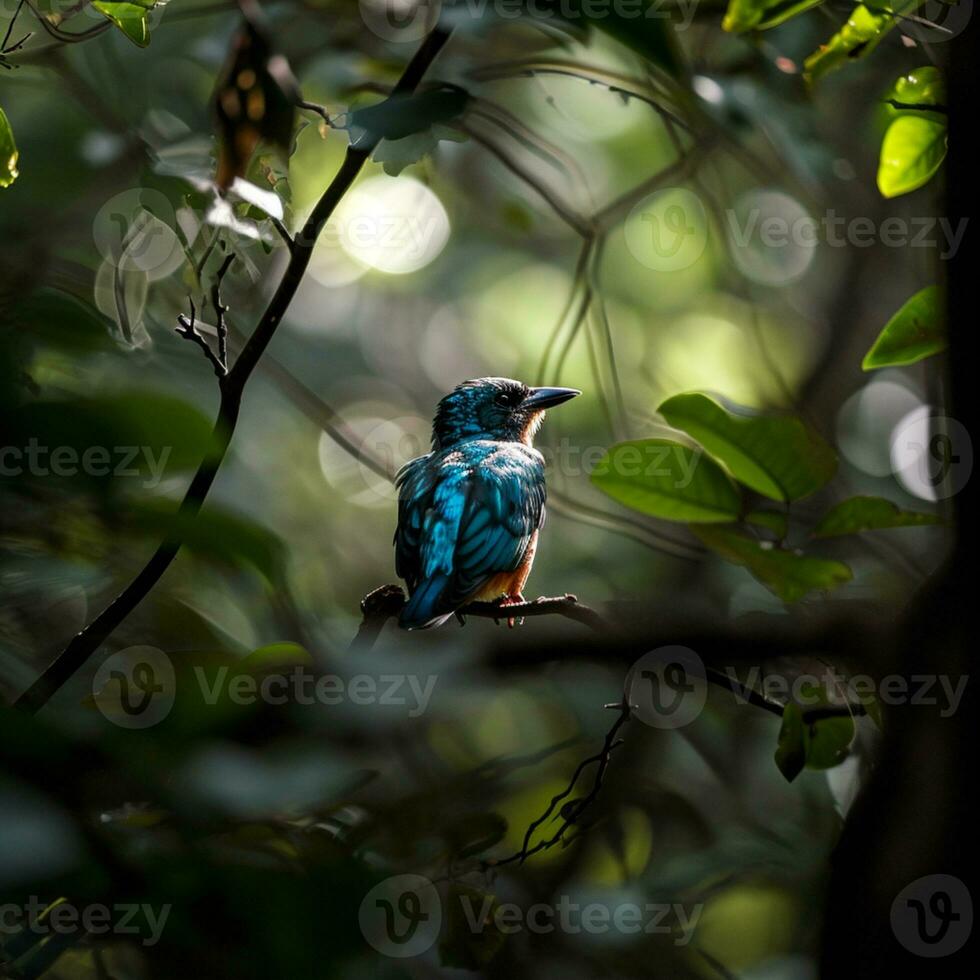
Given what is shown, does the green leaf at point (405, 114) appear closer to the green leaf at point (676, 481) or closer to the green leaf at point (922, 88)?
the green leaf at point (676, 481)

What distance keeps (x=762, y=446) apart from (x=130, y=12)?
139 centimetres

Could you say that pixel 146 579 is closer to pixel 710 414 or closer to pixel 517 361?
pixel 710 414

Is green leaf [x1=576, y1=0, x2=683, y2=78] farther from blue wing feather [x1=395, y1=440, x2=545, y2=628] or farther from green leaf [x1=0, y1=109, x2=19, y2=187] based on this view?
blue wing feather [x1=395, y1=440, x2=545, y2=628]

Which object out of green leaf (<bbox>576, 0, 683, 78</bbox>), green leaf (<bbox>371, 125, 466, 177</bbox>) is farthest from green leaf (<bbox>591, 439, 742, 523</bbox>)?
green leaf (<bbox>371, 125, 466, 177</bbox>)

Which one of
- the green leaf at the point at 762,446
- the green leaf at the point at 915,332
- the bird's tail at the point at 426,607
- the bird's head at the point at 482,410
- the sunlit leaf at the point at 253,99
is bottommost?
the bird's tail at the point at 426,607

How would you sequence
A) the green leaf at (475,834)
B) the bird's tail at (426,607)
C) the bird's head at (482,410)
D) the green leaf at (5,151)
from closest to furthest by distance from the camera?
the green leaf at (5,151)
the green leaf at (475,834)
the bird's tail at (426,607)
the bird's head at (482,410)

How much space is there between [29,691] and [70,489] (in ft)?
1.16

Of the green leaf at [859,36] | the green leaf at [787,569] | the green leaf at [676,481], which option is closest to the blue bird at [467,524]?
the green leaf at [676,481]

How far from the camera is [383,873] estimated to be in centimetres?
133

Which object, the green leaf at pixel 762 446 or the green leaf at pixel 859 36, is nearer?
the green leaf at pixel 762 446

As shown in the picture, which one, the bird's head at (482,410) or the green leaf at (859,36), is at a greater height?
the green leaf at (859,36)

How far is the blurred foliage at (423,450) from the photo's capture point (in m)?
1.39

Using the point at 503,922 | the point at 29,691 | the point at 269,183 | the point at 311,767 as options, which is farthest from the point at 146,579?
the point at 503,922

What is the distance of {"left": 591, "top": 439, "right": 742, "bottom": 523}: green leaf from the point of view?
1.86 metres
